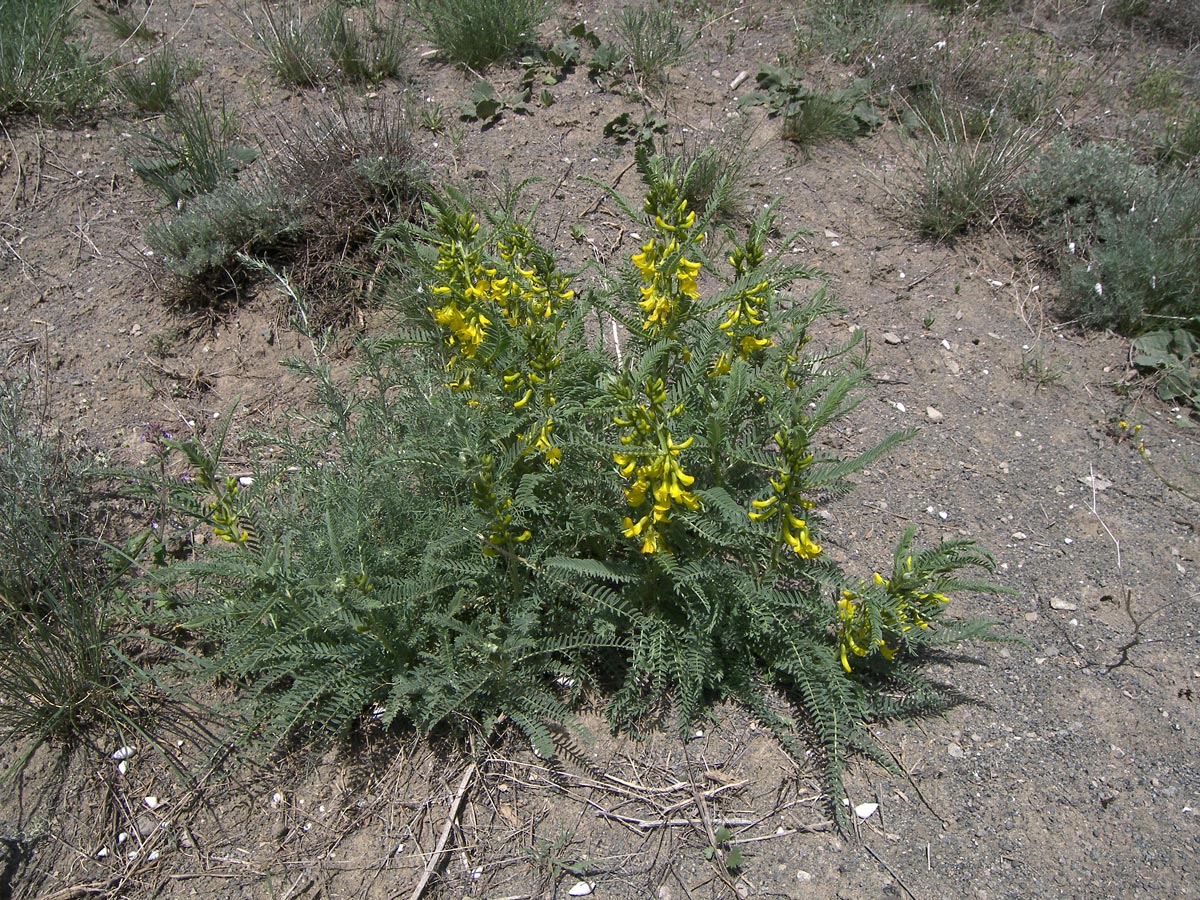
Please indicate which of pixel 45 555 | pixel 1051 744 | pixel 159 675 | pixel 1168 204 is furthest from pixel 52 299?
pixel 1168 204

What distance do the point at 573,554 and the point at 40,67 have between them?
395 cm

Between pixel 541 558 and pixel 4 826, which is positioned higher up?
pixel 541 558

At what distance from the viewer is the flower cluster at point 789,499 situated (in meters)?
1.93

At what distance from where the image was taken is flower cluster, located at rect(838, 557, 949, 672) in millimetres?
2158

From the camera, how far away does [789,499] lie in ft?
6.69

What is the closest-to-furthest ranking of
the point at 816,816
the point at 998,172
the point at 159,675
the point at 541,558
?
1. the point at 816,816
2. the point at 541,558
3. the point at 159,675
4. the point at 998,172

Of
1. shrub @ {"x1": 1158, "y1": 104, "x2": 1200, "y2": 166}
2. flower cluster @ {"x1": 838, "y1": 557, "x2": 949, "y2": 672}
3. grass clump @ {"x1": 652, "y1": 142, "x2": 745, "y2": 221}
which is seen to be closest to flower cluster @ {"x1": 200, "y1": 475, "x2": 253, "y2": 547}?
flower cluster @ {"x1": 838, "y1": 557, "x2": 949, "y2": 672}

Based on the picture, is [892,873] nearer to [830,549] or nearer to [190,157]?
[830,549]

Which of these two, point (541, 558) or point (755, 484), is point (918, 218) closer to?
point (755, 484)

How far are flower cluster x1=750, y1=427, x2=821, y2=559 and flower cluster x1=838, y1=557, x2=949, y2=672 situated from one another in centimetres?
24

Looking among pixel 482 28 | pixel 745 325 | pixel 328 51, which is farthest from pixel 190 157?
pixel 745 325

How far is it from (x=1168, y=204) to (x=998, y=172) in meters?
0.71

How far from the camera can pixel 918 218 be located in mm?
3895

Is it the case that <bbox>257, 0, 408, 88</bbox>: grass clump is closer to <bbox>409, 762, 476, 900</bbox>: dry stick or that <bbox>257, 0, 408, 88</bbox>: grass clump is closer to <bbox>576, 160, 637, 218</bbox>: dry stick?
<bbox>576, 160, 637, 218</bbox>: dry stick
